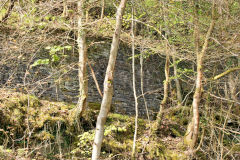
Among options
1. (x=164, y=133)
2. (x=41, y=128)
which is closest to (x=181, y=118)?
(x=164, y=133)

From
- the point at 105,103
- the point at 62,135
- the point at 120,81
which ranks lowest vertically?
the point at 62,135

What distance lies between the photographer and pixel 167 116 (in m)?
7.71

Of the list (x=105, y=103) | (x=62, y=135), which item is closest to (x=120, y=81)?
(x=62, y=135)

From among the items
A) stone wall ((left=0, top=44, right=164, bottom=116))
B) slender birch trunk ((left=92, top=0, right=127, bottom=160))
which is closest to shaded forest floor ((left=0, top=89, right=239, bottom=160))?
slender birch trunk ((left=92, top=0, right=127, bottom=160))

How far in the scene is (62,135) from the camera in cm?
565

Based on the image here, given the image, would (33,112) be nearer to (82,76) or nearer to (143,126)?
(82,76)

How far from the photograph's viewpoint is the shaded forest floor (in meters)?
5.06

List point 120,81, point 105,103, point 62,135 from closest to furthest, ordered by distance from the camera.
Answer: point 105,103 < point 62,135 < point 120,81

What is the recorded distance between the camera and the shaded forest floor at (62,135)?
506 centimetres

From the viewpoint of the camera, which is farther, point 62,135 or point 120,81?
point 120,81

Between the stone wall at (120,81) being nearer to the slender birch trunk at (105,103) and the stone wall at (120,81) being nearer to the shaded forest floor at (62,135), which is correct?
the shaded forest floor at (62,135)

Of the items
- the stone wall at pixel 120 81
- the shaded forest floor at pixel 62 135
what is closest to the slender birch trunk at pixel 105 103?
the shaded forest floor at pixel 62 135

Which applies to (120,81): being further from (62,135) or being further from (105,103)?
(105,103)

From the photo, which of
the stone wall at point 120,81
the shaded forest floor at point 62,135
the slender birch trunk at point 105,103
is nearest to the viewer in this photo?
the slender birch trunk at point 105,103
